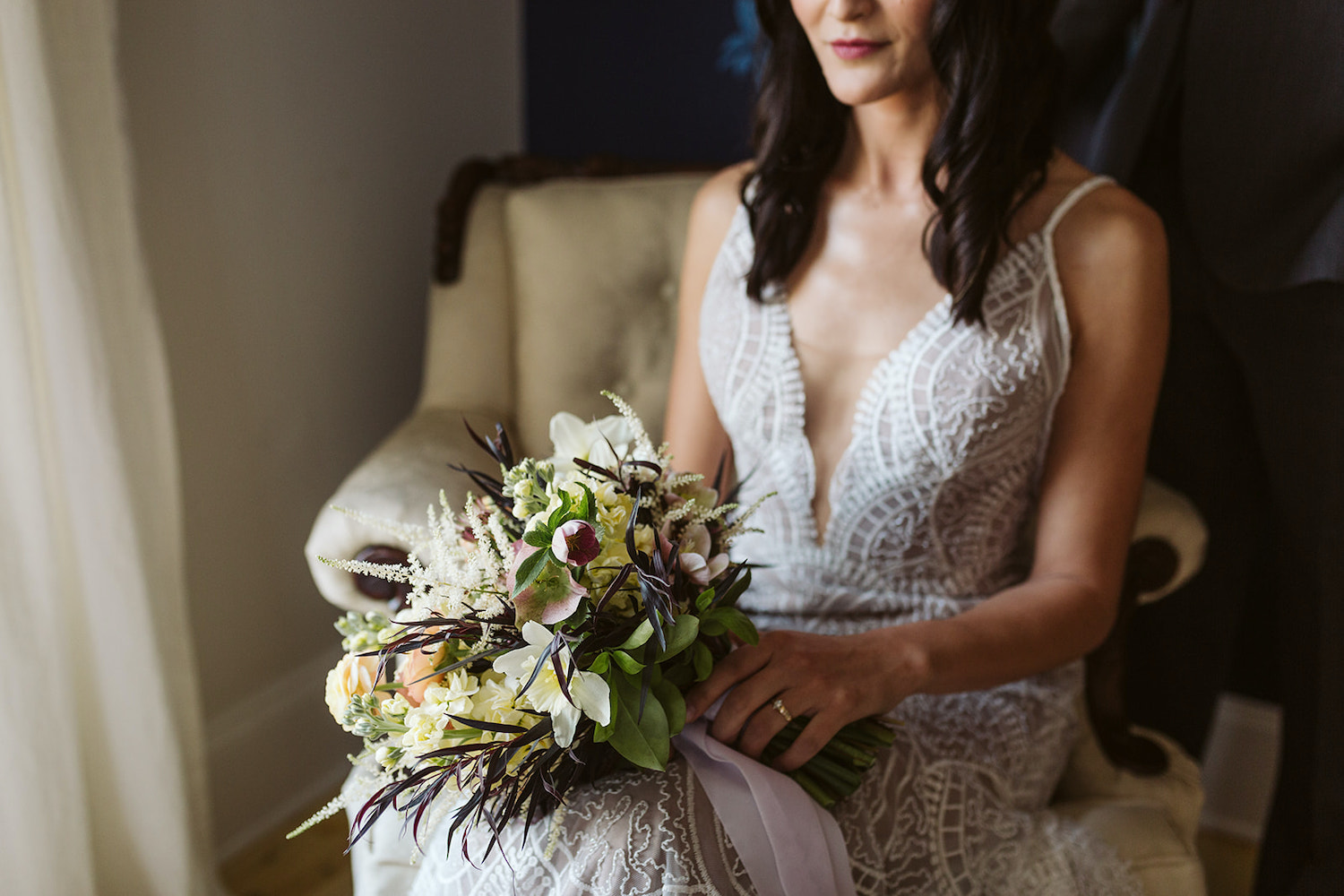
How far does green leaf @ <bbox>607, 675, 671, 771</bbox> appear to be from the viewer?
877 millimetres

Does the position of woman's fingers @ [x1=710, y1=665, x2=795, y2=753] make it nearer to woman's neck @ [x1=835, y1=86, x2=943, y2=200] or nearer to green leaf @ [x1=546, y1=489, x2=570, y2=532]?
green leaf @ [x1=546, y1=489, x2=570, y2=532]

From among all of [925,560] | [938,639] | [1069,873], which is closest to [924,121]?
[925,560]

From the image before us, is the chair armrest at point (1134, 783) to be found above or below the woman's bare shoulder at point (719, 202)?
below

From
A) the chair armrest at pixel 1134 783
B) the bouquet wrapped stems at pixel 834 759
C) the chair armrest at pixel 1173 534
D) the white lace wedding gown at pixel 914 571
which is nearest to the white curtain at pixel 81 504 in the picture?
the white lace wedding gown at pixel 914 571

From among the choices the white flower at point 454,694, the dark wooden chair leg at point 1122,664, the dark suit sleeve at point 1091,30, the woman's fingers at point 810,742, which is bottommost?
the dark wooden chair leg at point 1122,664

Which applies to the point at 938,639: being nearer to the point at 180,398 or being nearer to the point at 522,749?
the point at 522,749

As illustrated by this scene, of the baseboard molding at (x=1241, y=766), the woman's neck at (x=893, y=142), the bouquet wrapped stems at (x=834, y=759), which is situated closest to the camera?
the bouquet wrapped stems at (x=834, y=759)

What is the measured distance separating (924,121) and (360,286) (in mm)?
1272

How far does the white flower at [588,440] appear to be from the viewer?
0.96m

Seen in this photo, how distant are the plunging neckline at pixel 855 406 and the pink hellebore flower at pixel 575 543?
0.56 metres

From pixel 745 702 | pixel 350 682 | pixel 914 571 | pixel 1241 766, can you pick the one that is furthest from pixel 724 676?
pixel 1241 766

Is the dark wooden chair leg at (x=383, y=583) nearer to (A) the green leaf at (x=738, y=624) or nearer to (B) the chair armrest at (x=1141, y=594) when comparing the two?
(A) the green leaf at (x=738, y=624)

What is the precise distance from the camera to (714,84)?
2.28 meters

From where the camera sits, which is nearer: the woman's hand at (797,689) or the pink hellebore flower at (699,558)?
the pink hellebore flower at (699,558)
